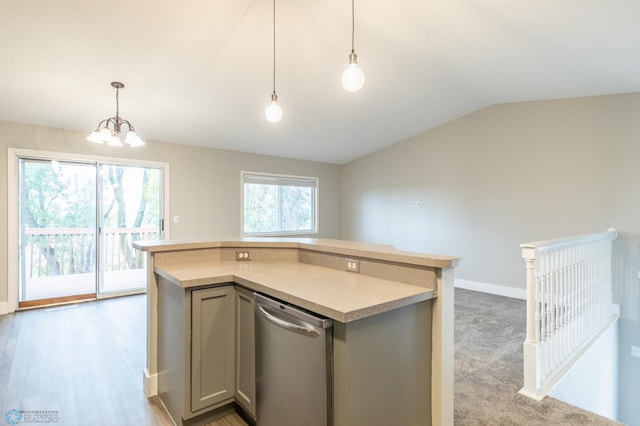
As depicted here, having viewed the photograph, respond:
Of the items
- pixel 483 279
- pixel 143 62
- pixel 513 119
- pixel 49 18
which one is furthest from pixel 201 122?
pixel 483 279

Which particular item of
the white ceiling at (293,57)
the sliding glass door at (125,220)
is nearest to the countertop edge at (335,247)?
the white ceiling at (293,57)

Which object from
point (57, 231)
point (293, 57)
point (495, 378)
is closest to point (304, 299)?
point (495, 378)

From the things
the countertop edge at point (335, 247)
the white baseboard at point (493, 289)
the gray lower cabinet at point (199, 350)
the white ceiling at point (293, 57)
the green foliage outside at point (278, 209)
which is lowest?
the white baseboard at point (493, 289)

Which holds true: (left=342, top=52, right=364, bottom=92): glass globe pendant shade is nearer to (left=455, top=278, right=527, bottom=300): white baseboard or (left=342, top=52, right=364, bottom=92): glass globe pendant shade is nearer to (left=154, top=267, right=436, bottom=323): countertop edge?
(left=154, top=267, right=436, bottom=323): countertop edge

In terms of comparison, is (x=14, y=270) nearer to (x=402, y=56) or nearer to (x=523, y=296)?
(x=402, y=56)

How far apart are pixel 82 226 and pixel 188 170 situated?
1616 mm

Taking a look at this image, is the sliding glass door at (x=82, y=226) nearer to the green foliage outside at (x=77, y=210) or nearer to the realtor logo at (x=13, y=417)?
the green foliage outside at (x=77, y=210)

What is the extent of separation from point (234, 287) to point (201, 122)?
10.4 feet

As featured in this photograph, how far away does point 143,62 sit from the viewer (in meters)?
2.95

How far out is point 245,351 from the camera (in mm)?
1894

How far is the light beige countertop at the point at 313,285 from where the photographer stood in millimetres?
1372

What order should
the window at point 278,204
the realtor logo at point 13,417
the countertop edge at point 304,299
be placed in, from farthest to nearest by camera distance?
the window at point 278,204 → the realtor logo at point 13,417 → the countertop edge at point 304,299

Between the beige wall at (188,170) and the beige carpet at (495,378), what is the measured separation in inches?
155

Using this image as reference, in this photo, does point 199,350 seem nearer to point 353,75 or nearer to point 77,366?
point 77,366
